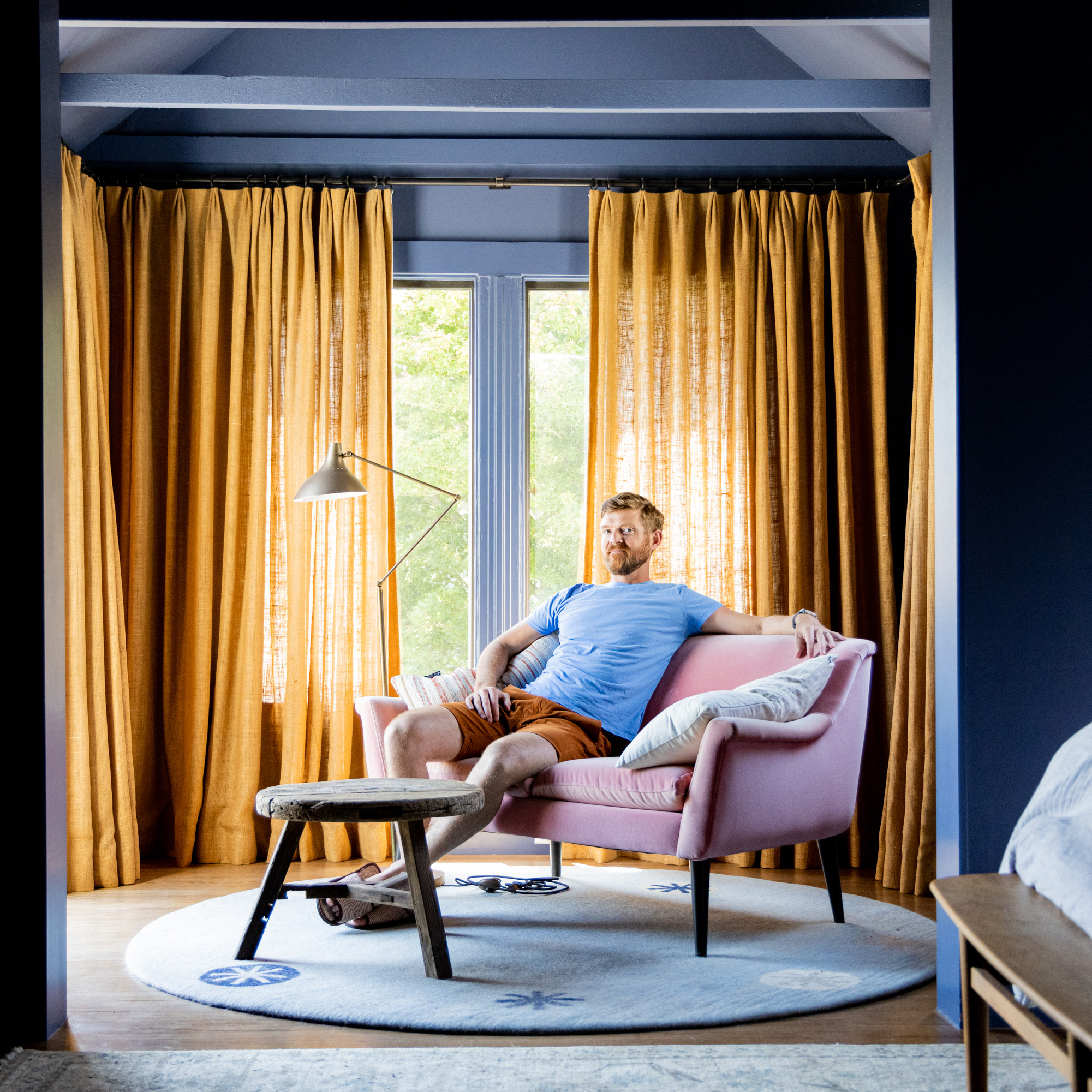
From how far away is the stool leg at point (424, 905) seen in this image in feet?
8.06

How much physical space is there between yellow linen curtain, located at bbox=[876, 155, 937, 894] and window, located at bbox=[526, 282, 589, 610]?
1.23 meters

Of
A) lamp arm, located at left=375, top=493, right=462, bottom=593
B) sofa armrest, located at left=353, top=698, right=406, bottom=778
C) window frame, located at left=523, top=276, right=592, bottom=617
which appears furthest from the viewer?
window frame, located at left=523, top=276, right=592, bottom=617

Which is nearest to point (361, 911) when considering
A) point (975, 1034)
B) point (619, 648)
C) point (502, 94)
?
point (619, 648)

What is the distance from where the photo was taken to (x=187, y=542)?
12.9 ft

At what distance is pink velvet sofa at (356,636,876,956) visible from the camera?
8.66ft

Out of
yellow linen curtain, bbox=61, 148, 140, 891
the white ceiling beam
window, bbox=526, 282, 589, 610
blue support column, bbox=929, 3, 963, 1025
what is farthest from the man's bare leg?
the white ceiling beam

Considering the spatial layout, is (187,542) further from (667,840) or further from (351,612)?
(667,840)

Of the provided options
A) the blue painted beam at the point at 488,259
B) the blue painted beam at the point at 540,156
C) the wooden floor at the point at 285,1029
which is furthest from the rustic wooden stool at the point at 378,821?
the blue painted beam at the point at 540,156

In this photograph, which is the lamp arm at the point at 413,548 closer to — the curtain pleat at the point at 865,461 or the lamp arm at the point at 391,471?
the lamp arm at the point at 391,471

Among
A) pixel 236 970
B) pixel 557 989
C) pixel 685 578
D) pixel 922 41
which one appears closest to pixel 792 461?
pixel 685 578

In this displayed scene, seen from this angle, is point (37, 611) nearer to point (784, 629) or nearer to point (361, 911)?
point (361, 911)

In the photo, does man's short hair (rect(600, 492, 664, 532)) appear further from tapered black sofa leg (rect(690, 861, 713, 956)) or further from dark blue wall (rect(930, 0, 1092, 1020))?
dark blue wall (rect(930, 0, 1092, 1020))

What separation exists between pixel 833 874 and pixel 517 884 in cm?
100

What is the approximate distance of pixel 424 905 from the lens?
8.10 ft
